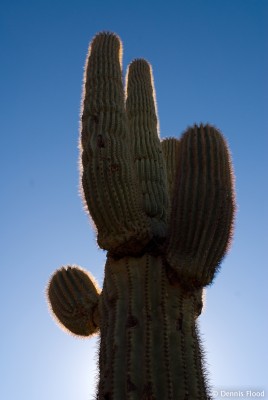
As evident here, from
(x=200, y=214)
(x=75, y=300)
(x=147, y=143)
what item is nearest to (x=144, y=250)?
(x=200, y=214)

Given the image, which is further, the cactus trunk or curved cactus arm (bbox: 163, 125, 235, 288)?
curved cactus arm (bbox: 163, 125, 235, 288)

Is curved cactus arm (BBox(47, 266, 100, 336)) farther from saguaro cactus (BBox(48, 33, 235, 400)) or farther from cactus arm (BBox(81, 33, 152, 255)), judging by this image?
→ cactus arm (BBox(81, 33, 152, 255))

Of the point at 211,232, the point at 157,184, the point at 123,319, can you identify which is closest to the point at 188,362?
the point at 123,319

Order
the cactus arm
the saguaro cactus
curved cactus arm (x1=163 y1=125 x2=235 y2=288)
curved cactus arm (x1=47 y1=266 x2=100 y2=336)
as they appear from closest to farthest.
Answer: the saguaro cactus, curved cactus arm (x1=163 y1=125 x2=235 y2=288), the cactus arm, curved cactus arm (x1=47 y1=266 x2=100 y2=336)

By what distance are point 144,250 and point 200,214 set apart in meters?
0.65

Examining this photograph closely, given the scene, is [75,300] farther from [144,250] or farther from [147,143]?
[147,143]

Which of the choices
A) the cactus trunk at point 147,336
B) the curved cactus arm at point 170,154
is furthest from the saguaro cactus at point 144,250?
the curved cactus arm at point 170,154

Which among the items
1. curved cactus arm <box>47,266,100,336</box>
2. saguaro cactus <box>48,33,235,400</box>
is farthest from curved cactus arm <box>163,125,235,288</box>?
curved cactus arm <box>47,266,100,336</box>

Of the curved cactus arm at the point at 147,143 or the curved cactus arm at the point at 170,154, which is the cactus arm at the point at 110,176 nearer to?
the curved cactus arm at the point at 147,143

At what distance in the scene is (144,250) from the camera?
516 cm

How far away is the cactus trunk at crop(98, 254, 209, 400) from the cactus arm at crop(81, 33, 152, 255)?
244 millimetres

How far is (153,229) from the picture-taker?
5.22 metres

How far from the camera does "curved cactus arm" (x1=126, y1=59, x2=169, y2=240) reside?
17.9ft

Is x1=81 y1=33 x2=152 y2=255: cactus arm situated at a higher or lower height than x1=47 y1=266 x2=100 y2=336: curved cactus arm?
higher
